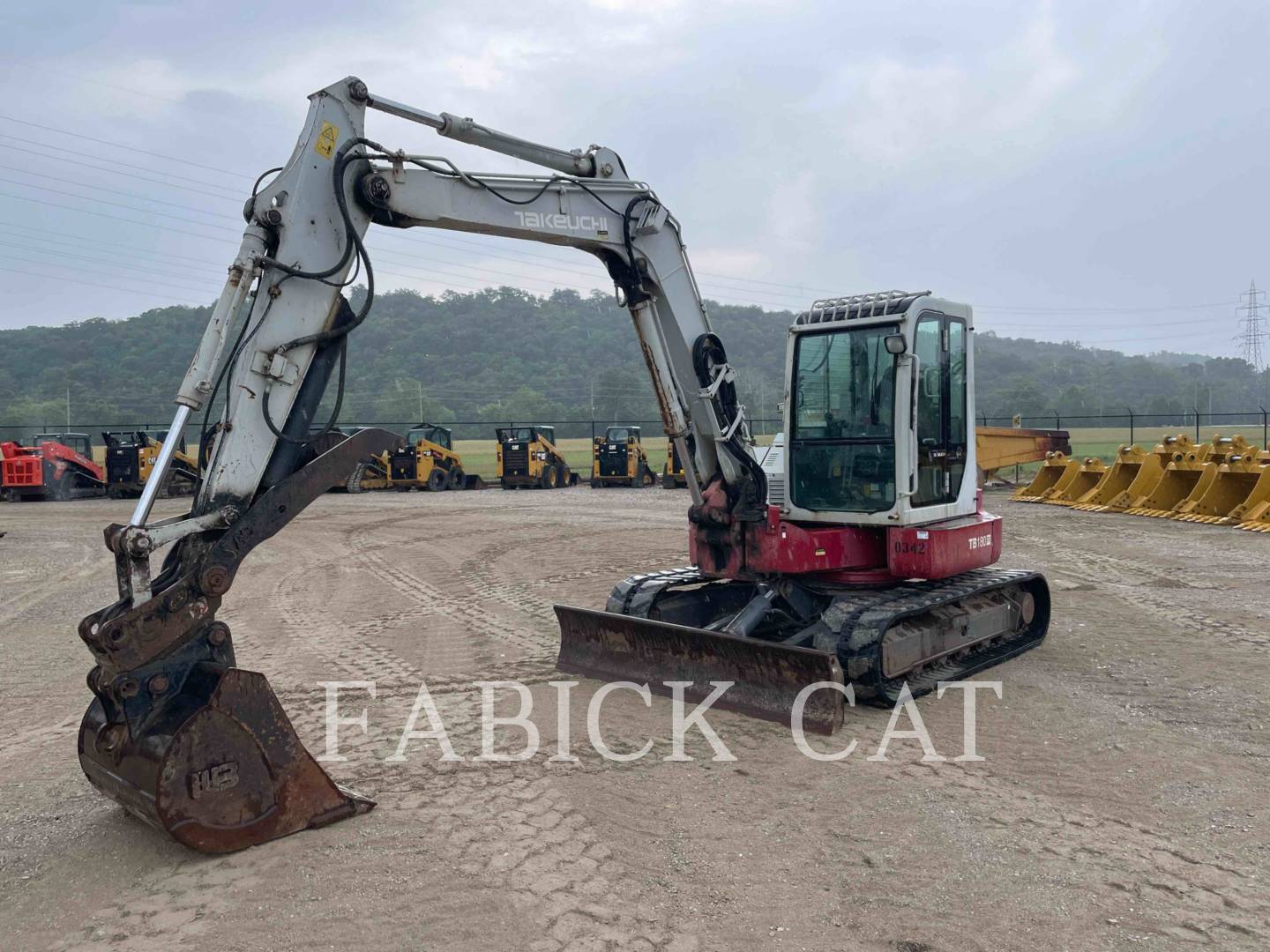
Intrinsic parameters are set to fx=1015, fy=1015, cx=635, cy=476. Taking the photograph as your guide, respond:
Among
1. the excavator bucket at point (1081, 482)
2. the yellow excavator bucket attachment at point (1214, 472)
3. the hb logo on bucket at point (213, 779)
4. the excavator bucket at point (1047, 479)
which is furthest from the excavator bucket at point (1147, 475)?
the hb logo on bucket at point (213, 779)

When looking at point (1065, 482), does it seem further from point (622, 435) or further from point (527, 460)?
point (527, 460)

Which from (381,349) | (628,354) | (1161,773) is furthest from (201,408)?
(628,354)

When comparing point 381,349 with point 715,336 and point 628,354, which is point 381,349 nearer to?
point 628,354

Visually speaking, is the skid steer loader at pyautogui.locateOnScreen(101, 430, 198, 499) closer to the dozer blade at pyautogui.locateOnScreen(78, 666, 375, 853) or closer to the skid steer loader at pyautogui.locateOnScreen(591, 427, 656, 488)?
the skid steer loader at pyautogui.locateOnScreen(591, 427, 656, 488)

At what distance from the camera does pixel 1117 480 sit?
19.6 m

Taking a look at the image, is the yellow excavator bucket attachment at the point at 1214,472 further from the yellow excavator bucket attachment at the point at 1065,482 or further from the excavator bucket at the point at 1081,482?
the yellow excavator bucket attachment at the point at 1065,482

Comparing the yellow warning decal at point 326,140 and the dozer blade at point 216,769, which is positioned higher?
the yellow warning decal at point 326,140

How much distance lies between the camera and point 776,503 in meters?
7.95

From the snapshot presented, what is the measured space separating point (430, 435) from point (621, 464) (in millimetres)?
5914

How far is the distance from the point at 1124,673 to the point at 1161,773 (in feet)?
7.42

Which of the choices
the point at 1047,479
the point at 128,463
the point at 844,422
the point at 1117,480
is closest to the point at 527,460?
the point at 128,463

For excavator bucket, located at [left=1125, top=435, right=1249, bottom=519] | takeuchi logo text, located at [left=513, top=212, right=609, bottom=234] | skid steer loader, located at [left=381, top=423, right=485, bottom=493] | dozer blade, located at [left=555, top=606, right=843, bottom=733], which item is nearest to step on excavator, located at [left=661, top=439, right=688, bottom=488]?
skid steer loader, located at [left=381, top=423, right=485, bottom=493]

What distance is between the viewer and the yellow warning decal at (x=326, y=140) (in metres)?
5.21

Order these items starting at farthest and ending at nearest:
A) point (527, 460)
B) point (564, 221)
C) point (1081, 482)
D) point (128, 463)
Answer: point (527, 460)
point (128, 463)
point (1081, 482)
point (564, 221)
